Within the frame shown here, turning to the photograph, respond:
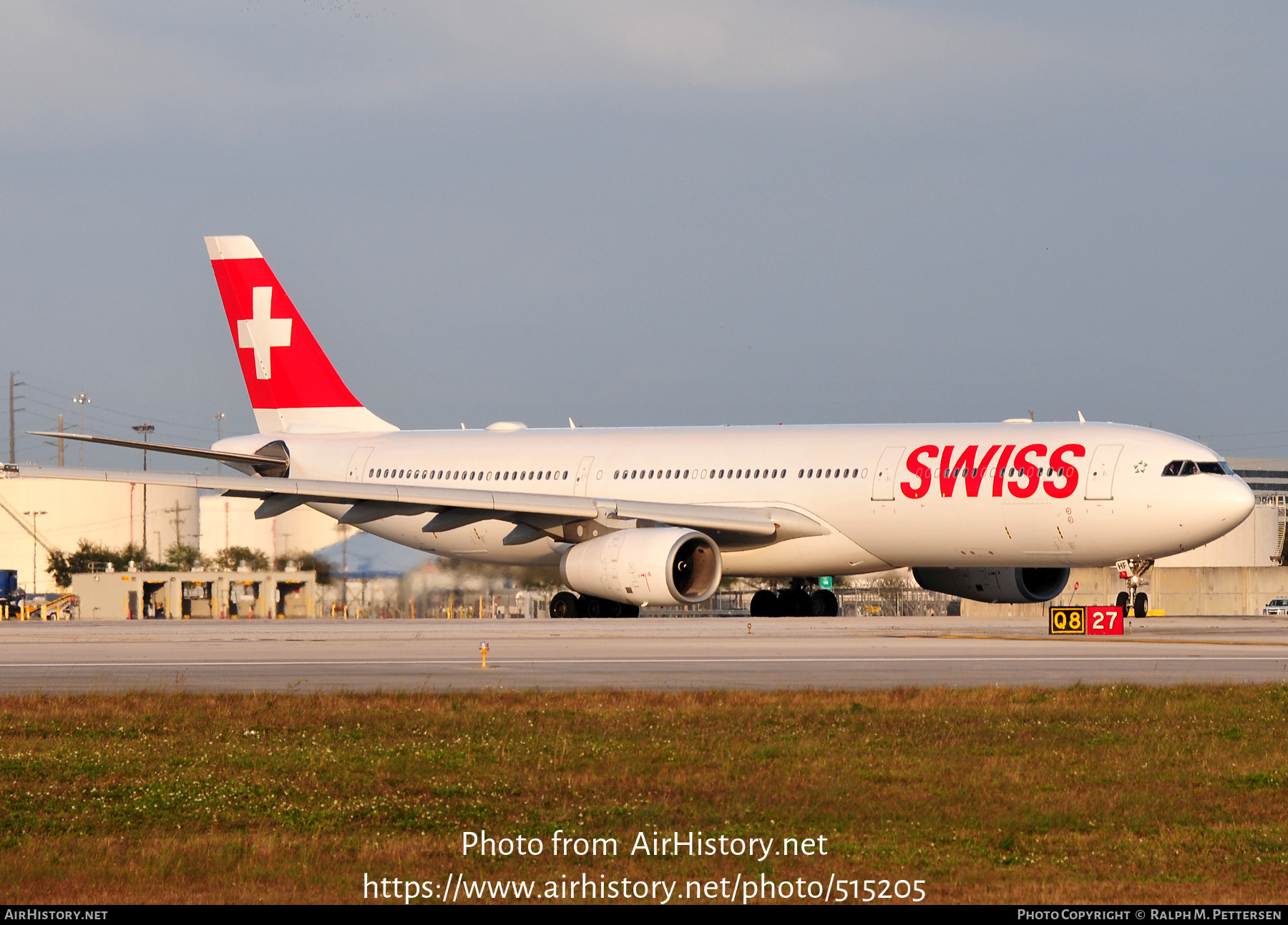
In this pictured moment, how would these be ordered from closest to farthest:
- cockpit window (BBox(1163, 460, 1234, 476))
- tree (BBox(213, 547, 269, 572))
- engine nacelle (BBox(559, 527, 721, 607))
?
cockpit window (BBox(1163, 460, 1234, 476))
engine nacelle (BBox(559, 527, 721, 607))
tree (BBox(213, 547, 269, 572))

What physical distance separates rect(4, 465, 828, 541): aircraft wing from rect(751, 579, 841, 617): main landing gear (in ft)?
15.0

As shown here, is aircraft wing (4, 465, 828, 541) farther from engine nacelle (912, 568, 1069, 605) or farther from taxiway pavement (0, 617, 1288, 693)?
engine nacelle (912, 568, 1069, 605)

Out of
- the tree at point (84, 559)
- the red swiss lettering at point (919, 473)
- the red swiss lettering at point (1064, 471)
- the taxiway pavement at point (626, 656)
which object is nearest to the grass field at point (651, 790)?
the taxiway pavement at point (626, 656)

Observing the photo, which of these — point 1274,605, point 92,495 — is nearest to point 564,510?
point 1274,605

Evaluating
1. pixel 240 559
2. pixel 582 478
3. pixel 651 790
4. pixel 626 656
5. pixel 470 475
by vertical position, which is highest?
pixel 470 475

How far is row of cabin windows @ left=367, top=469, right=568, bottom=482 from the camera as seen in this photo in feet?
131

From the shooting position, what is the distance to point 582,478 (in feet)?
129

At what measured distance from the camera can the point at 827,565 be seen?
3616cm

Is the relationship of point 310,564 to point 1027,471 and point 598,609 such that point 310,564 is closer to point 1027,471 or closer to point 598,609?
point 598,609

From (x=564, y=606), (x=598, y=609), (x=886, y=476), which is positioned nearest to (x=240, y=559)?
(x=564, y=606)

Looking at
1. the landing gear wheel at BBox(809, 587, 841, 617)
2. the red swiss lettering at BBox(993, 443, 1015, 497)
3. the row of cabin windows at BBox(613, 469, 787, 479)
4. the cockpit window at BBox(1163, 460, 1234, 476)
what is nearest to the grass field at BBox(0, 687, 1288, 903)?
the cockpit window at BBox(1163, 460, 1234, 476)

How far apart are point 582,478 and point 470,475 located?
3.35 metres
